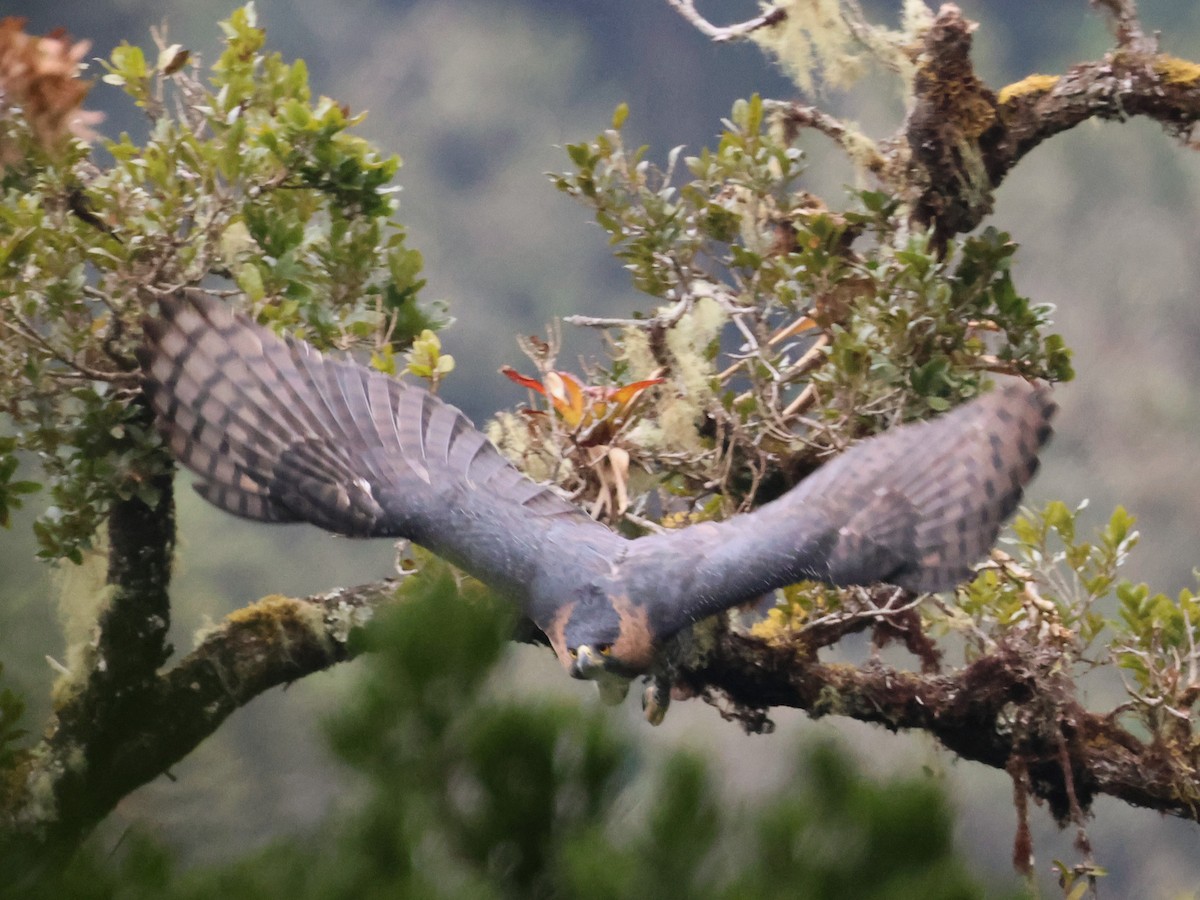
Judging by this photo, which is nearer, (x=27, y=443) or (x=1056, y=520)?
(x=27, y=443)

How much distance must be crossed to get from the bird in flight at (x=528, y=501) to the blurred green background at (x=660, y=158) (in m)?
1.77

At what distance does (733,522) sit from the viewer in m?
1.70

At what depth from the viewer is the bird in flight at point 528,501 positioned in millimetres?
1563

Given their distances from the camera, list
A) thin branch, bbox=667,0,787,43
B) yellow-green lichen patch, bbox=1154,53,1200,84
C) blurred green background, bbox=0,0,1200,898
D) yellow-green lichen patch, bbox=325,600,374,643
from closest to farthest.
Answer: yellow-green lichen patch, bbox=325,600,374,643 → yellow-green lichen patch, bbox=1154,53,1200,84 → thin branch, bbox=667,0,787,43 → blurred green background, bbox=0,0,1200,898

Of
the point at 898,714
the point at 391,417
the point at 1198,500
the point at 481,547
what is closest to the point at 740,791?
the point at 481,547

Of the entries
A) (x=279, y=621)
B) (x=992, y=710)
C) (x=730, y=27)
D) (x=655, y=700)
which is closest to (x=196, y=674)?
(x=279, y=621)

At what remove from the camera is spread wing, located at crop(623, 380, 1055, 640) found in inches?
61.7

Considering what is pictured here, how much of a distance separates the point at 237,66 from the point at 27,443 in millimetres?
737

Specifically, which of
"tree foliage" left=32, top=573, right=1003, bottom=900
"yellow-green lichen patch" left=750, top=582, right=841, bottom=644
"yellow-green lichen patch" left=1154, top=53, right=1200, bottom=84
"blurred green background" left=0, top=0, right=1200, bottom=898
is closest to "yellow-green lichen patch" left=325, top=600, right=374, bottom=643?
"yellow-green lichen patch" left=750, top=582, right=841, bottom=644

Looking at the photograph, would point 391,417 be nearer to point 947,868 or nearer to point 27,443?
point 27,443

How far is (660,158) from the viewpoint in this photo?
3697 millimetres

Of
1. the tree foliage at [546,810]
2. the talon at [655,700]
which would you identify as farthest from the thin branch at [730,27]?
the tree foliage at [546,810]

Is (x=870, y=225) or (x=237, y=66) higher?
(x=870, y=225)

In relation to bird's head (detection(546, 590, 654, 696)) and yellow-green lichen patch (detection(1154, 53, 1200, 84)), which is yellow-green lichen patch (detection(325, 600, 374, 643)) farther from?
yellow-green lichen patch (detection(1154, 53, 1200, 84))
